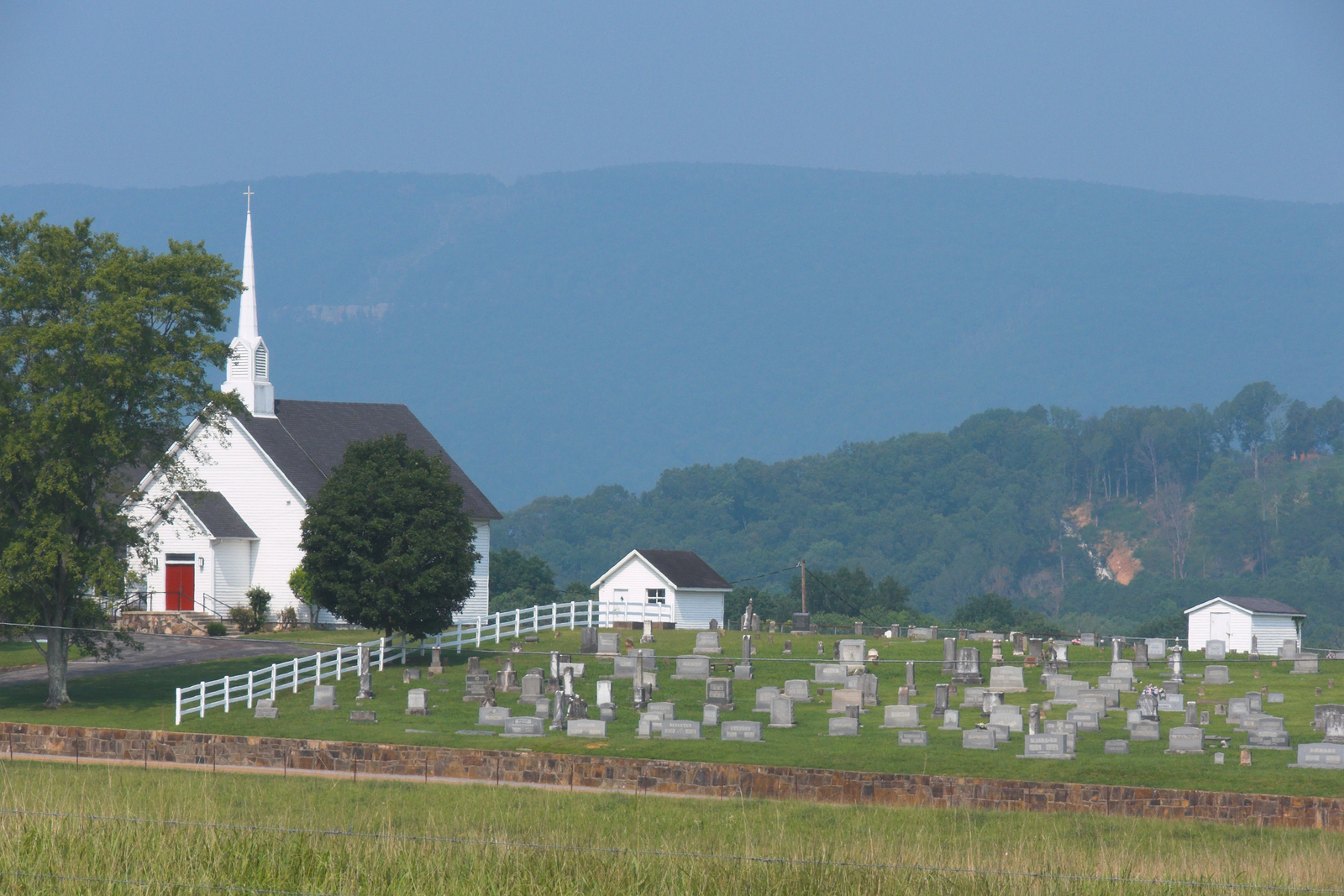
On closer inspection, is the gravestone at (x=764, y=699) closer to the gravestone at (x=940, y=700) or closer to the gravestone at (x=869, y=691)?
the gravestone at (x=869, y=691)

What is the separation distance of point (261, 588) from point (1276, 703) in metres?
37.7

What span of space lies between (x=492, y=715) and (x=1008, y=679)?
48.4 ft

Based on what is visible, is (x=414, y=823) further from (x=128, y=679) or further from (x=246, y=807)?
(x=128, y=679)

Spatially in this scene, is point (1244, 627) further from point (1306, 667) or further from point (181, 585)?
point (181, 585)

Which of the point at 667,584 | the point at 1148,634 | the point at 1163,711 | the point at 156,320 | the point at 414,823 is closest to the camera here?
the point at 414,823

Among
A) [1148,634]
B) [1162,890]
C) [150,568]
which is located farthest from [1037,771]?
[1148,634]

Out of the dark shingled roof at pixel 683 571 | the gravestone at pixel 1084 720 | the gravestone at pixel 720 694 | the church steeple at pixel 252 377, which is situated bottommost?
the gravestone at pixel 1084 720

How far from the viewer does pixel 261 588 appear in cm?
6316

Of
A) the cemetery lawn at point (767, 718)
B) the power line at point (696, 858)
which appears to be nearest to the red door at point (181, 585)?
the cemetery lawn at point (767, 718)

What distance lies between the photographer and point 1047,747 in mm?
32562

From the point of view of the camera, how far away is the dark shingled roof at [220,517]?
63.3 meters

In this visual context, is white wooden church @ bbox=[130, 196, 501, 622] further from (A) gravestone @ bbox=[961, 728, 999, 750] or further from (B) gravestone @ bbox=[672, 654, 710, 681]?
(A) gravestone @ bbox=[961, 728, 999, 750]

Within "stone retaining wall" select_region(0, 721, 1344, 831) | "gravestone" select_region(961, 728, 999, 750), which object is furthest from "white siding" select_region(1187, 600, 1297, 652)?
"stone retaining wall" select_region(0, 721, 1344, 831)

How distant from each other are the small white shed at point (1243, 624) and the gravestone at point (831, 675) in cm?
2534
